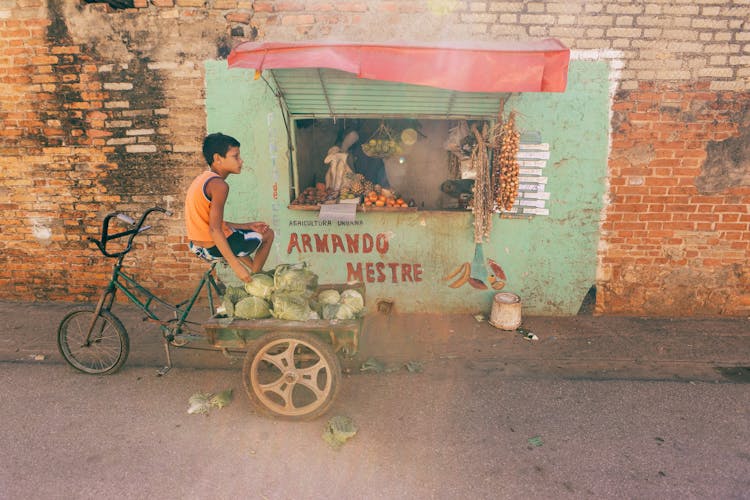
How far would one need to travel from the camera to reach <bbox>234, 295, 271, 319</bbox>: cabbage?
132 inches

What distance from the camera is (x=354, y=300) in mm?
3559

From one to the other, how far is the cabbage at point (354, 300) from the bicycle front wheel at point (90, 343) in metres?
2.17

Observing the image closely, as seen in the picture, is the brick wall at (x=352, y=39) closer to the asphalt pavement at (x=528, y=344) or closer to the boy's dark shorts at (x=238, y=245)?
the asphalt pavement at (x=528, y=344)

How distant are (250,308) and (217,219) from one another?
85cm

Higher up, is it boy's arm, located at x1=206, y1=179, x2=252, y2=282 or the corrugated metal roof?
the corrugated metal roof

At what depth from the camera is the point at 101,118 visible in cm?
533

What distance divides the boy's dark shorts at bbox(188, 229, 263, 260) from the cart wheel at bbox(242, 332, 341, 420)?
105 cm

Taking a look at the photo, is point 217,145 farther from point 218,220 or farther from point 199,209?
point 218,220

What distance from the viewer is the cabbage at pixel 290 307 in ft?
10.9

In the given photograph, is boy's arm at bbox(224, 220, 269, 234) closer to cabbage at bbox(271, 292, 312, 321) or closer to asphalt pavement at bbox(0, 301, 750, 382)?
cabbage at bbox(271, 292, 312, 321)

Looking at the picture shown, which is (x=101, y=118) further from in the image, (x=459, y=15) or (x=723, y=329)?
→ (x=723, y=329)

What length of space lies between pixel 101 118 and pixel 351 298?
4.26 meters

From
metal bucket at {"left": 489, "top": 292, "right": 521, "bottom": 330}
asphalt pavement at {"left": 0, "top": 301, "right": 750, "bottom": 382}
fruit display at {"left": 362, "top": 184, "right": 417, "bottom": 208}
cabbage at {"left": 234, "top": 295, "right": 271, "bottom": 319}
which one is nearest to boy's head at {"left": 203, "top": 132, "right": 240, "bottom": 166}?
cabbage at {"left": 234, "top": 295, "right": 271, "bottom": 319}

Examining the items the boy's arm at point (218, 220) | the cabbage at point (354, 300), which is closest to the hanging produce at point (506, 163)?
the cabbage at point (354, 300)
